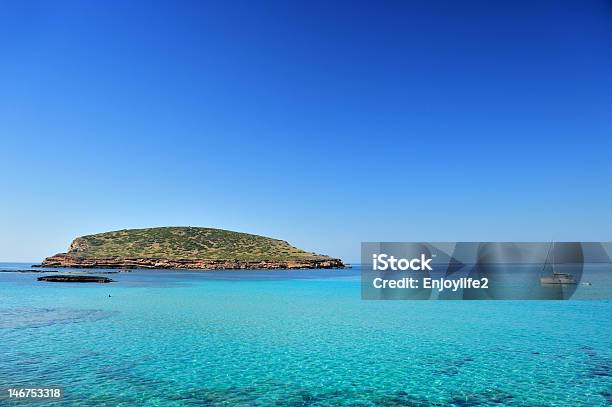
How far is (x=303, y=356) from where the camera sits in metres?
23.1

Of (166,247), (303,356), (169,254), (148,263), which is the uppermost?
(166,247)

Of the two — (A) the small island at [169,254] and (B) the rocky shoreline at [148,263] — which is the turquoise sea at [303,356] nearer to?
(B) the rocky shoreline at [148,263]

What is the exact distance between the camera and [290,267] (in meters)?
175

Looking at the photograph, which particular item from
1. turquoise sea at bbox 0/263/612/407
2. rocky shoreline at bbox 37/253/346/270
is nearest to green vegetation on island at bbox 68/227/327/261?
rocky shoreline at bbox 37/253/346/270

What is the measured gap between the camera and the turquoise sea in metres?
16.3

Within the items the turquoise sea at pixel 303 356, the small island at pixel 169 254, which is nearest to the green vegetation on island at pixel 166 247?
the small island at pixel 169 254

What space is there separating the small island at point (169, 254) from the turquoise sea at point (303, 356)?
120m

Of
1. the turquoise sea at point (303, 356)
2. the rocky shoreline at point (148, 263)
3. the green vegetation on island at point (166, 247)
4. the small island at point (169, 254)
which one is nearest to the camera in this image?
the turquoise sea at point (303, 356)

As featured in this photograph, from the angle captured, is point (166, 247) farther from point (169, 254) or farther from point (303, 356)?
point (303, 356)

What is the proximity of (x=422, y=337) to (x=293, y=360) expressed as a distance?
490 inches

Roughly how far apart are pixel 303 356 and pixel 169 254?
158 metres

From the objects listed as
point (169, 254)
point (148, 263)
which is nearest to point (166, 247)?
point (169, 254)

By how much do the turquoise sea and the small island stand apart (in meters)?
120

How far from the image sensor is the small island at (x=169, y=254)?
156625 mm
